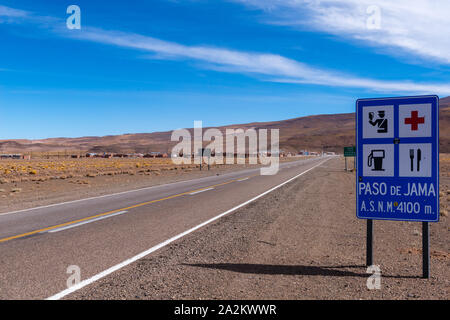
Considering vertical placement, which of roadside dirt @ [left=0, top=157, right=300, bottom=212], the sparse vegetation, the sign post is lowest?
roadside dirt @ [left=0, top=157, right=300, bottom=212]

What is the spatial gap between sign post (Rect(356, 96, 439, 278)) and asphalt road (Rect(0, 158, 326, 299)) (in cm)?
421

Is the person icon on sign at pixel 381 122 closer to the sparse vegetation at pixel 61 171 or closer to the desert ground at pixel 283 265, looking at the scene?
the desert ground at pixel 283 265

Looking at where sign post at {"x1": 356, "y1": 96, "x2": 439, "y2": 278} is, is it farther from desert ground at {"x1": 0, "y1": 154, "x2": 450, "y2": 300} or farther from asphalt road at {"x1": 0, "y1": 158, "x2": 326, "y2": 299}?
asphalt road at {"x1": 0, "y1": 158, "x2": 326, "y2": 299}

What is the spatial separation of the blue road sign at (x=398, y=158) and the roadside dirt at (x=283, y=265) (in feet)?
3.34

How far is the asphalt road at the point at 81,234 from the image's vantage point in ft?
17.6

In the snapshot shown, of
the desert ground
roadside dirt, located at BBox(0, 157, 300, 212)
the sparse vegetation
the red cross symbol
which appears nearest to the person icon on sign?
the red cross symbol

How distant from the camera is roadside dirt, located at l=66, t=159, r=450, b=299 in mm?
4750

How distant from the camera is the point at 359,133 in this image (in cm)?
556

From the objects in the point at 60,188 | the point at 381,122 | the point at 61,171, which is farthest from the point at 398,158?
the point at 61,171

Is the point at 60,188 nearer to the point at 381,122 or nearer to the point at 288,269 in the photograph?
the point at 288,269

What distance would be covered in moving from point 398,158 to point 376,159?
0.30 metres

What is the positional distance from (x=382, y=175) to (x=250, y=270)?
8.04ft

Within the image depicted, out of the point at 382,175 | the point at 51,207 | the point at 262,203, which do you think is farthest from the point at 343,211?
the point at 51,207

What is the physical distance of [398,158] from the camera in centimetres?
533
